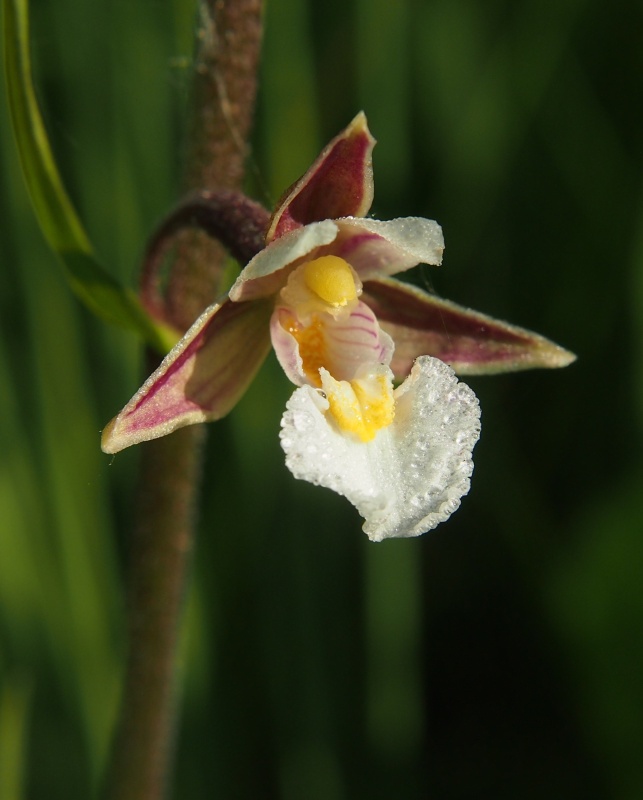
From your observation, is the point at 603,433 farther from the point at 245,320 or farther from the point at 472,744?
the point at 245,320

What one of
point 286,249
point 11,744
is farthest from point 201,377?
point 11,744

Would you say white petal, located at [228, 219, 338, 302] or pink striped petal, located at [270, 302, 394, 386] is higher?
white petal, located at [228, 219, 338, 302]

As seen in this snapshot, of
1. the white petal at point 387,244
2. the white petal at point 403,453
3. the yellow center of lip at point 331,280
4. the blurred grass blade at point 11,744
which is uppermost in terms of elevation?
the white petal at point 387,244

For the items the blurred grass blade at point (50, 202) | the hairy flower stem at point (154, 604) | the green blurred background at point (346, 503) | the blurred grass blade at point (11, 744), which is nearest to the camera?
the blurred grass blade at point (50, 202)

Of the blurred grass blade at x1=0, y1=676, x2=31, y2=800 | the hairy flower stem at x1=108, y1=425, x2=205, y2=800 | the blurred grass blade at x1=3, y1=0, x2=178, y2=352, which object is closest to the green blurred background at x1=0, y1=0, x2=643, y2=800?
the blurred grass blade at x1=0, y1=676, x2=31, y2=800

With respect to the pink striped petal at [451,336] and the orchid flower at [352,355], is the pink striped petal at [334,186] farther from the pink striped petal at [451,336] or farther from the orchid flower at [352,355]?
the pink striped petal at [451,336]

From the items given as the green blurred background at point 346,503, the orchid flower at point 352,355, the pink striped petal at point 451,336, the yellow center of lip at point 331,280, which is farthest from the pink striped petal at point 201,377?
the green blurred background at point 346,503

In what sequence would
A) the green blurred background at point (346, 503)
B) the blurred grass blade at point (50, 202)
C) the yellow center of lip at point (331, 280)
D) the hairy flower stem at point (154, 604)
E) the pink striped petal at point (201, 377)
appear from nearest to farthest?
1. the pink striped petal at point (201, 377)
2. the blurred grass blade at point (50, 202)
3. the yellow center of lip at point (331, 280)
4. the hairy flower stem at point (154, 604)
5. the green blurred background at point (346, 503)

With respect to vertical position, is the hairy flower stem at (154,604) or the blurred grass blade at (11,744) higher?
the hairy flower stem at (154,604)

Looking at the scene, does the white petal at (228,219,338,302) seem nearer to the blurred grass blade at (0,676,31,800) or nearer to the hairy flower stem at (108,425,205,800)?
the hairy flower stem at (108,425,205,800)
